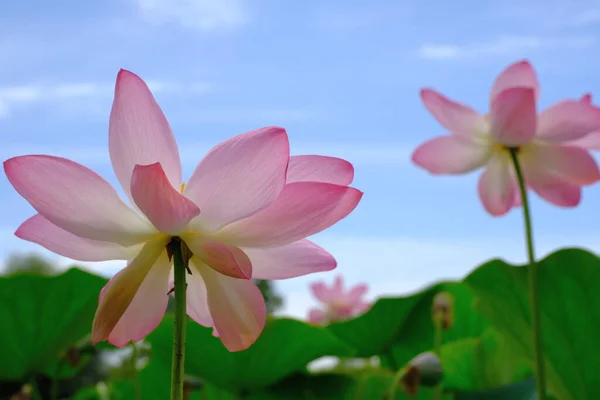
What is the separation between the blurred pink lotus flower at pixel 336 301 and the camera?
90.5 inches

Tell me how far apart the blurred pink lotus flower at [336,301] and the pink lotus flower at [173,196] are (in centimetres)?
184

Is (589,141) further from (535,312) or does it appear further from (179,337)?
(179,337)

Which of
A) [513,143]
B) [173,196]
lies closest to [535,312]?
[513,143]

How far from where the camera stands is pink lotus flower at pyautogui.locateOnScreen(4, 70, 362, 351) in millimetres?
438

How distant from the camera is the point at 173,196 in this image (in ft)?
1.39

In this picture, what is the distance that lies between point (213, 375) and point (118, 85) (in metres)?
0.95

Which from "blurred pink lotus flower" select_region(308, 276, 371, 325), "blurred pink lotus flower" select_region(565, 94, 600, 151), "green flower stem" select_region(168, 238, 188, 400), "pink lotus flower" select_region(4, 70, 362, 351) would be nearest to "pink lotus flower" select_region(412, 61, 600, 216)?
"blurred pink lotus flower" select_region(565, 94, 600, 151)

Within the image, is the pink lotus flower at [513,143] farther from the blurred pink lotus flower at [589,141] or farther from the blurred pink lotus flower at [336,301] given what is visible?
the blurred pink lotus flower at [336,301]

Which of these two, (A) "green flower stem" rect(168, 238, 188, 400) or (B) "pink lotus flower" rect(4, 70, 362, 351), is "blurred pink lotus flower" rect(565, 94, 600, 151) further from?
(A) "green flower stem" rect(168, 238, 188, 400)

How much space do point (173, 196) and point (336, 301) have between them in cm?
193

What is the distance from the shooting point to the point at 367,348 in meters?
1.42

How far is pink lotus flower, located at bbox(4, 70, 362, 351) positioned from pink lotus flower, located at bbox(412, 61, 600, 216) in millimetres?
636

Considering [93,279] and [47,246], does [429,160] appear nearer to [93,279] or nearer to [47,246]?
[93,279]

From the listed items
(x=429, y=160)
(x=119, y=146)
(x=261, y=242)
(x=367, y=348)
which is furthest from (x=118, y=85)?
(x=367, y=348)
